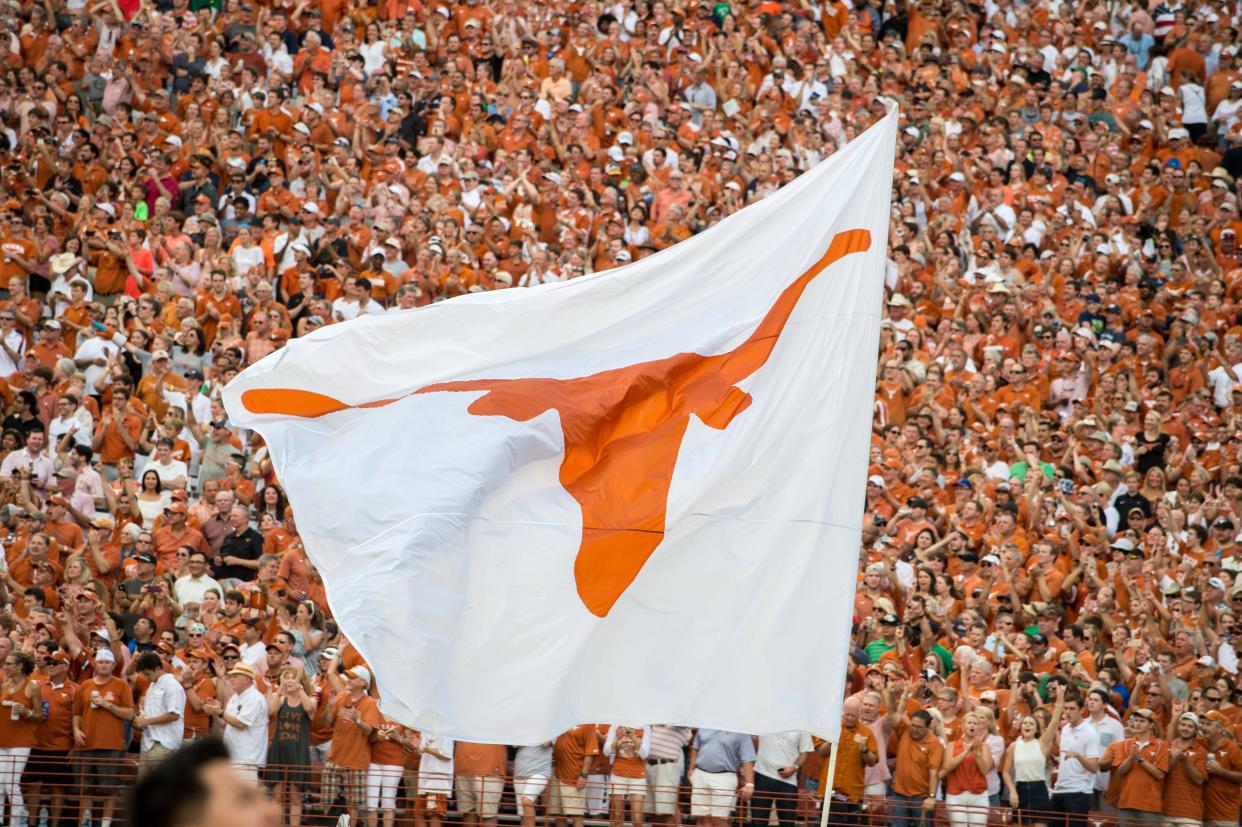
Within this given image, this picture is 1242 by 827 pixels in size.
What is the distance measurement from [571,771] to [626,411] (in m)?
6.19

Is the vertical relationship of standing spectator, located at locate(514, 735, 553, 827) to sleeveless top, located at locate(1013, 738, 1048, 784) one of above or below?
below

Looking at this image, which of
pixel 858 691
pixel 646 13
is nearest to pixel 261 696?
pixel 858 691

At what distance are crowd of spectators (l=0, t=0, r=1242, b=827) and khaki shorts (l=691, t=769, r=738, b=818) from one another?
0.03 meters

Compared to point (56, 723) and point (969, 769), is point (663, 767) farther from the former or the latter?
point (56, 723)

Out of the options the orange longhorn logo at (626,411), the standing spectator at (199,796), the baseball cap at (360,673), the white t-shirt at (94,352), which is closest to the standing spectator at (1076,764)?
the baseball cap at (360,673)

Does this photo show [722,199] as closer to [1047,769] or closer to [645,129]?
[645,129]

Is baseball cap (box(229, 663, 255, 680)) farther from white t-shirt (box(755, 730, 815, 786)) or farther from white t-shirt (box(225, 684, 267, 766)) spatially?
white t-shirt (box(755, 730, 815, 786))

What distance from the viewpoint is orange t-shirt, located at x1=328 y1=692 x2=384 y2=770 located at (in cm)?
1441

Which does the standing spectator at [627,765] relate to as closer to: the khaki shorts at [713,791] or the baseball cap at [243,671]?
the khaki shorts at [713,791]

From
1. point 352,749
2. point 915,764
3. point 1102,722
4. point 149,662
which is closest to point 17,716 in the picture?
point 149,662

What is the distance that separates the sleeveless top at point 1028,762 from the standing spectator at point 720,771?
7.25 feet

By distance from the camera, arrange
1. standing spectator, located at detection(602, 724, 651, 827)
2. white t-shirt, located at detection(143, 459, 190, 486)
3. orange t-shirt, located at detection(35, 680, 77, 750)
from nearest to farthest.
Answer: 1. standing spectator, located at detection(602, 724, 651, 827)
2. orange t-shirt, located at detection(35, 680, 77, 750)
3. white t-shirt, located at detection(143, 459, 190, 486)

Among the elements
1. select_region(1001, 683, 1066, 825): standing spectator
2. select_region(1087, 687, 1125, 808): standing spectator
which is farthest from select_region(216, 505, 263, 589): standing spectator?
select_region(1087, 687, 1125, 808): standing spectator

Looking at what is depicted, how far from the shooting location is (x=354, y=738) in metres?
14.4
